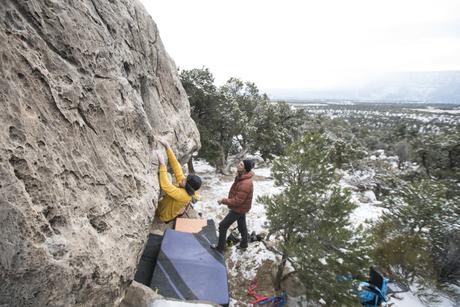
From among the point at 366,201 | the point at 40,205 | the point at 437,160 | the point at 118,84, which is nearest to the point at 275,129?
the point at 366,201

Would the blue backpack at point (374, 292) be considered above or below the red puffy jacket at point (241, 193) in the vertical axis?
below

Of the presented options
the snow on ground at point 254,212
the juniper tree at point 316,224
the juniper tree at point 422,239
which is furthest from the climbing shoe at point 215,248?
the juniper tree at point 422,239

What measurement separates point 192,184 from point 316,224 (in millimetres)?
3486

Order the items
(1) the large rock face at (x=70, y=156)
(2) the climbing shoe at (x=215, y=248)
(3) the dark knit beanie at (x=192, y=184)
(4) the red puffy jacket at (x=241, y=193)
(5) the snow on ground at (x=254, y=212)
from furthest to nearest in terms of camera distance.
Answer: (5) the snow on ground at (x=254, y=212), (2) the climbing shoe at (x=215, y=248), (4) the red puffy jacket at (x=241, y=193), (3) the dark knit beanie at (x=192, y=184), (1) the large rock face at (x=70, y=156)

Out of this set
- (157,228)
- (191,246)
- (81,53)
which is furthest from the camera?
(157,228)

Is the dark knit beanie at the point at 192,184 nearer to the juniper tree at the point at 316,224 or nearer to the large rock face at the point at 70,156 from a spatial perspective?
the large rock face at the point at 70,156

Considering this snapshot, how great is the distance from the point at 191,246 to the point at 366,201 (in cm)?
1862

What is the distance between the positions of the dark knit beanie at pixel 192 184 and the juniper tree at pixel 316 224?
7.80ft

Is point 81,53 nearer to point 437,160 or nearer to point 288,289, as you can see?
point 288,289

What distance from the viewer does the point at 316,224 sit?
686cm

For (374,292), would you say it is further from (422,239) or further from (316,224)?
(422,239)

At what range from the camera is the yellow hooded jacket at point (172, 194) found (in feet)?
19.3

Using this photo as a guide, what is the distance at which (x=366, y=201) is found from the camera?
2117cm

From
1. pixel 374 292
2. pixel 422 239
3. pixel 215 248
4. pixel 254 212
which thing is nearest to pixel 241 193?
pixel 215 248
